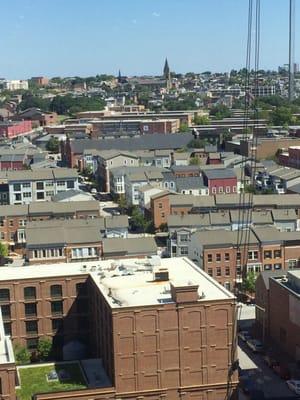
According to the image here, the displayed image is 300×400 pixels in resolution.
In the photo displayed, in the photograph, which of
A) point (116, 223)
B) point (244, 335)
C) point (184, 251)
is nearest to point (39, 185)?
point (116, 223)

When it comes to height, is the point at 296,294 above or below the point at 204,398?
above

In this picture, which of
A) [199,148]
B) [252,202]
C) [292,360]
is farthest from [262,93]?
[292,360]

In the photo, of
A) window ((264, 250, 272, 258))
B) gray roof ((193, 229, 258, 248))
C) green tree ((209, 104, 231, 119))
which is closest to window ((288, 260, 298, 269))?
window ((264, 250, 272, 258))


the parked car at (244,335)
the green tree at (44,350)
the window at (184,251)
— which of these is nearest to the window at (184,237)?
the window at (184,251)

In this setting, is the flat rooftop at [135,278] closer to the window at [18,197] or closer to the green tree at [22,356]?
the green tree at [22,356]

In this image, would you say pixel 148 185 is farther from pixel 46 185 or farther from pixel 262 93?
pixel 262 93

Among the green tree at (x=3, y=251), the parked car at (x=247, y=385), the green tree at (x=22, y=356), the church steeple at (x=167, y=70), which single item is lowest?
the parked car at (x=247, y=385)

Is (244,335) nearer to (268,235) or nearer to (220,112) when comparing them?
(268,235)
